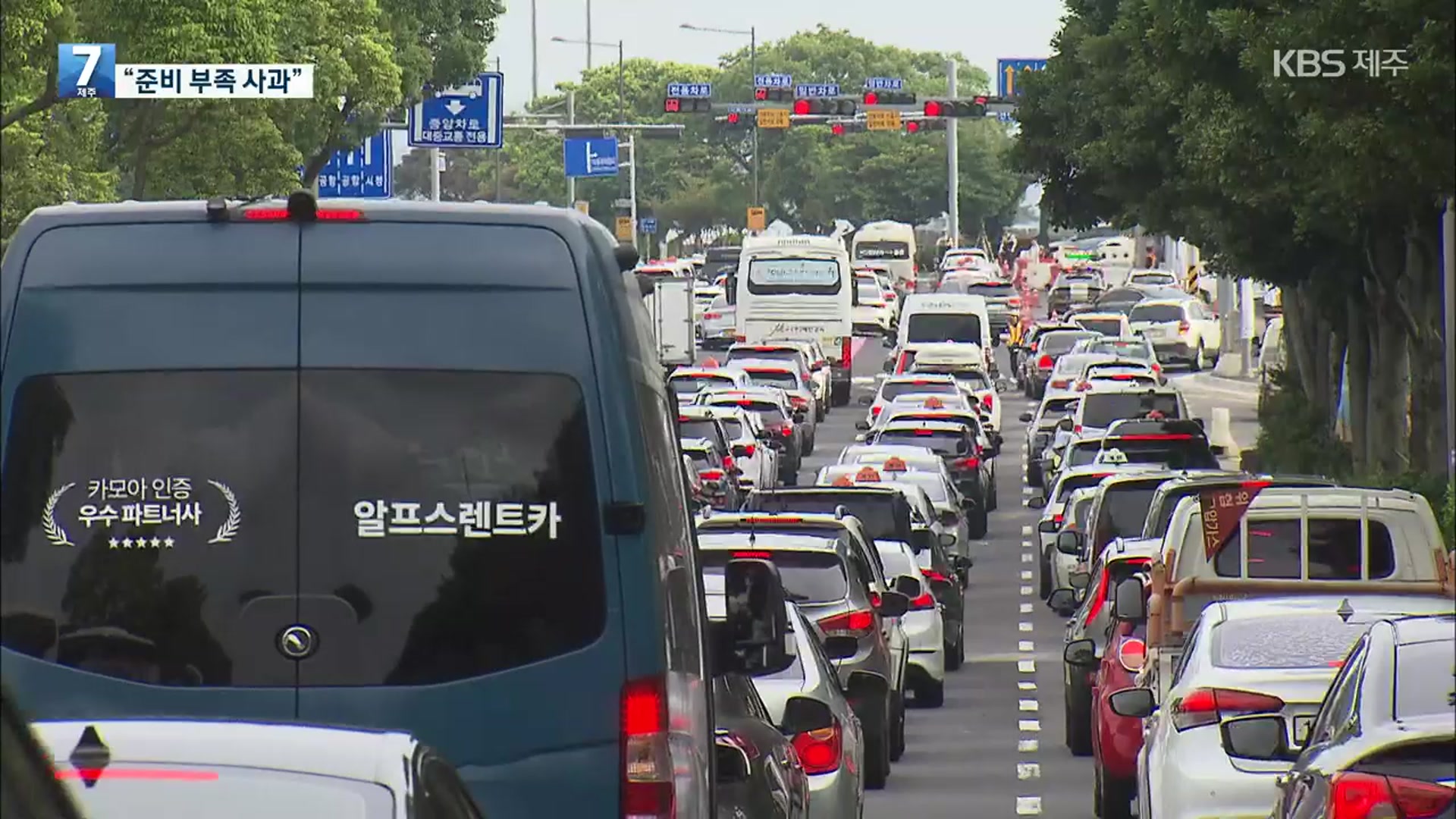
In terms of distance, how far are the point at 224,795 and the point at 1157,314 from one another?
73.8 meters

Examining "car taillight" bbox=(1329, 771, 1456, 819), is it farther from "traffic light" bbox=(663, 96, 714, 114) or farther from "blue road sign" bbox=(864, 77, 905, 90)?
"blue road sign" bbox=(864, 77, 905, 90)

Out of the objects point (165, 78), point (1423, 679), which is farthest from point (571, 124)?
point (1423, 679)

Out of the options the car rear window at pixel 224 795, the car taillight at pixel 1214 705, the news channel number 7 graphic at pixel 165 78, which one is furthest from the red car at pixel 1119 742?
the news channel number 7 graphic at pixel 165 78

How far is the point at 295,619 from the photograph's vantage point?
772 cm

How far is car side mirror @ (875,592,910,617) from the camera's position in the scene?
62.8ft

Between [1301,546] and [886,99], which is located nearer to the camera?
[1301,546]

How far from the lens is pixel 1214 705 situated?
12.1 m

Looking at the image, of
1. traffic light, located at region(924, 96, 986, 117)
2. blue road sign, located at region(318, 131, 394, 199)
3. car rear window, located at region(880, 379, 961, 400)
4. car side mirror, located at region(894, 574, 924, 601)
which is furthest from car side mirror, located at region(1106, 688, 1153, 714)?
traffic light, located at region(924, 96, 986, 117)

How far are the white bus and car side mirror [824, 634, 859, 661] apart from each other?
51.1m

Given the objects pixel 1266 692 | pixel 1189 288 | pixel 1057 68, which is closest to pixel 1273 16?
pixel 1266 692

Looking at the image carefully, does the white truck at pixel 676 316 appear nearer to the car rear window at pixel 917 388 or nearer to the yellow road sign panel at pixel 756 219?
the car rear window at pixel 917 388

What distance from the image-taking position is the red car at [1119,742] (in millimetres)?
→ 15352

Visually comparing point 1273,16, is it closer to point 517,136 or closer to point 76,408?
point 76,408

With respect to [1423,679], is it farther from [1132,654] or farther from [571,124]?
[571,124]
